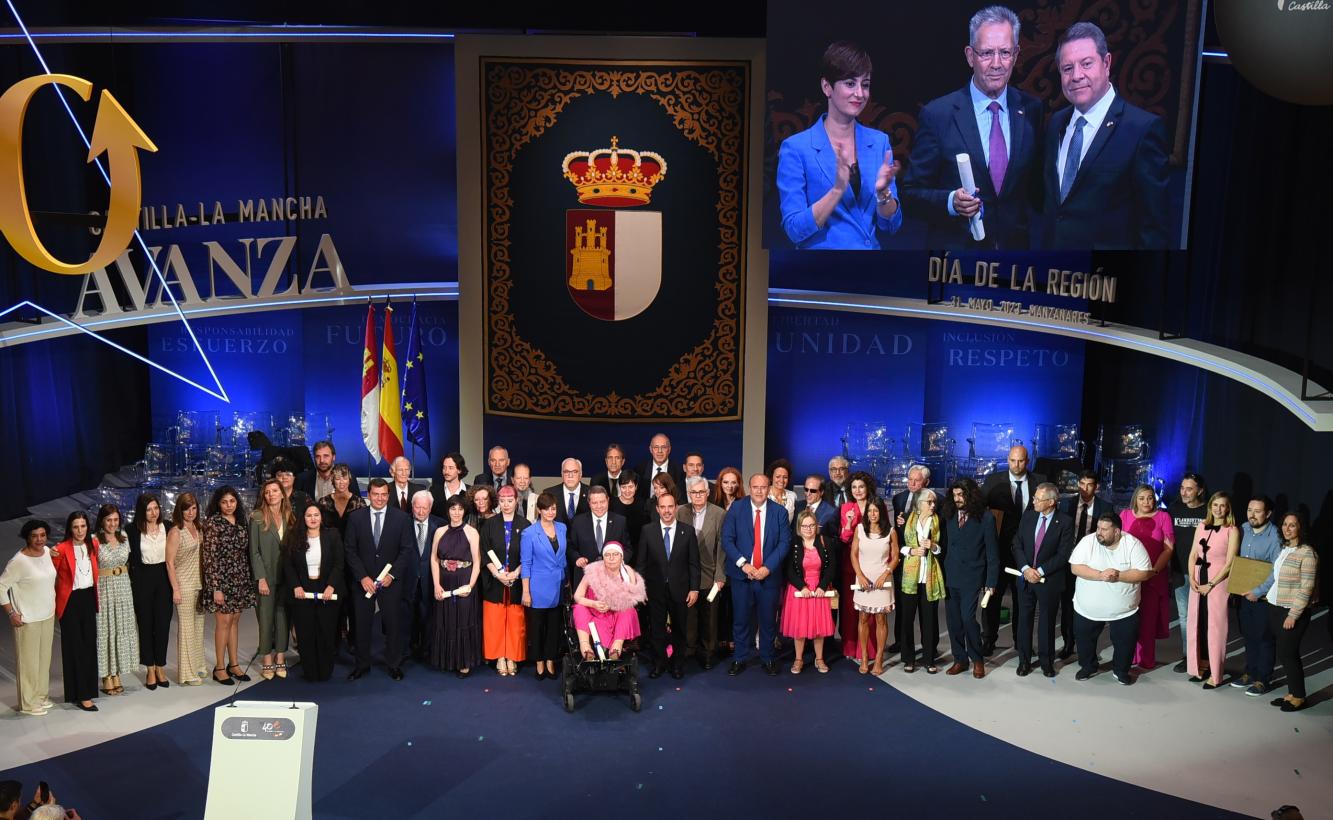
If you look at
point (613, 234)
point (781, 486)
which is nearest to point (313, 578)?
point (781, 486)

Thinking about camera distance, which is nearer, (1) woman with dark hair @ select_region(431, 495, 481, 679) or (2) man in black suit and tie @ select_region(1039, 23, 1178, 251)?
(1) woman with dark hair @ select_region(431, 495, 481, 679)

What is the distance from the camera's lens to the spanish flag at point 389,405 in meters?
11.0

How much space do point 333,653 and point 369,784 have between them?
1528 millimetres

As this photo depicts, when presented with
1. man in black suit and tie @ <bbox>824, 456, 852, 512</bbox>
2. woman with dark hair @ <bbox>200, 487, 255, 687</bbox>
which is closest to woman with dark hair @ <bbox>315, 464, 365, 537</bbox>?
woman with dark hair @ <bbox>200, 487, 255, 687</bbox>

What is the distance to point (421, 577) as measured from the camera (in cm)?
859

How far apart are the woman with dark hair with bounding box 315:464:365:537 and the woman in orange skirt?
929 millimetres

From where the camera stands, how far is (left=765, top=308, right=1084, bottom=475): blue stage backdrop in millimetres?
12445

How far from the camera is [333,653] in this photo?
838 centimetres

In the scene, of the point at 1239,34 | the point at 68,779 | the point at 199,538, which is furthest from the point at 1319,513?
the point at 68,779

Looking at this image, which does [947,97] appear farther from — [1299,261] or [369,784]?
[369,784]

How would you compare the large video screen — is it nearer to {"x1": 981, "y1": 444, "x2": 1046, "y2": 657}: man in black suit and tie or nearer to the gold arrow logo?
{"x1": 981, "y1": 444, "x2": 1046, "y2": 657}: man in black suit and tie

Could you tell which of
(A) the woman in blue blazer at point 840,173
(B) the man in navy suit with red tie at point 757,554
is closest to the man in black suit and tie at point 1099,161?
(A) the woman in blue blazer at point 840,173

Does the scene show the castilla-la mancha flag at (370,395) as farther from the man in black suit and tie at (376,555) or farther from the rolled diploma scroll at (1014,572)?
the rolled diploma scroll at (1014,572)

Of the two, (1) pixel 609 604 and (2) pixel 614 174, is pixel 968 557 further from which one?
(2) pixel 614 174
